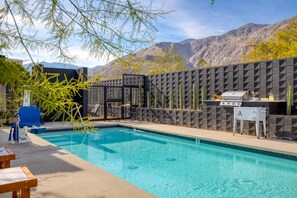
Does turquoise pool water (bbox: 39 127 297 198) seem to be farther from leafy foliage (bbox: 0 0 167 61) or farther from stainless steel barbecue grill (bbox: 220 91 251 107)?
stainless steel barbecue grill (bbox: 220 91 251 107)

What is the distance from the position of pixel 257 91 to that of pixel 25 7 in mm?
8550

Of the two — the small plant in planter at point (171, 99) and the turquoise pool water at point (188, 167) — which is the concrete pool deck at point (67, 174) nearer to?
the turquoise pool water at point (188, 167)

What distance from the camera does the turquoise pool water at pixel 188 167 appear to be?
463cm

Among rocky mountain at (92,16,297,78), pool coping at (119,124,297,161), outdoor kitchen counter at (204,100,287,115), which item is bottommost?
pool coping at (119,124,297,161)

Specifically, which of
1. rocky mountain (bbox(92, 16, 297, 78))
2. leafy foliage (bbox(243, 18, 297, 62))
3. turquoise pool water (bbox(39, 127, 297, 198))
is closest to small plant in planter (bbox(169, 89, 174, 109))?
turquoise pool water (bbox(39, 127, 297, 198))

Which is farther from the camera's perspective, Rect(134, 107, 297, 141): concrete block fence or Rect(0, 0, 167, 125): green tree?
Rect(134, 107, 297, 141): concrete block fence

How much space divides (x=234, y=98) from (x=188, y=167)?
399cm

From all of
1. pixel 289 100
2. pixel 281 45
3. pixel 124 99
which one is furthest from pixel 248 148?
pixel 281 45

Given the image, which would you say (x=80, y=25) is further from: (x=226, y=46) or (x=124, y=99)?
(x=226, y=46)

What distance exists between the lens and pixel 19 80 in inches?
64.7

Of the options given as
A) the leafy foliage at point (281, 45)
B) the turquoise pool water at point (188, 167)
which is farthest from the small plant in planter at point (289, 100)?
the leafy foliage at point (281, 45)

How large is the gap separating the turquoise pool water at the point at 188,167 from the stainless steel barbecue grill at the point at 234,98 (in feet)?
6.15

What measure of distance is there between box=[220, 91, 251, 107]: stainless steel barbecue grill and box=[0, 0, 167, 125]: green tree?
7.63m

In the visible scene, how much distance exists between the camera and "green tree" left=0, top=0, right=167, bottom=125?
1.91 m
